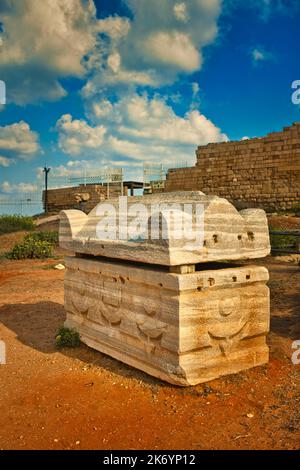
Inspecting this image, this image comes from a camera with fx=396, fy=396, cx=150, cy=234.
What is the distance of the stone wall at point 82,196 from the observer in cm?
2548

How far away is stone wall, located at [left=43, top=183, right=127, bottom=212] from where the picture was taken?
2548 centimetres

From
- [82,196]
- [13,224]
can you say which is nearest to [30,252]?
[13,224]

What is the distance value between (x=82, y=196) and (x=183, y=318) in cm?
2401

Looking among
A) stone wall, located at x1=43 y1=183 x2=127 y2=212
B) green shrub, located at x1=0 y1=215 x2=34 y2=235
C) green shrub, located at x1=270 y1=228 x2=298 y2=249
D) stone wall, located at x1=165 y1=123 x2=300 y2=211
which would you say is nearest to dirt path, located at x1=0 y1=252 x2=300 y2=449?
green shrub, located at x1=270 y1=228 x2=298 y2=249

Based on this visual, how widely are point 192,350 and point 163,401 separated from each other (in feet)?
1.39

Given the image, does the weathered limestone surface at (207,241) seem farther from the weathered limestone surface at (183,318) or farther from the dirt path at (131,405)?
the dirt path at (131,405)

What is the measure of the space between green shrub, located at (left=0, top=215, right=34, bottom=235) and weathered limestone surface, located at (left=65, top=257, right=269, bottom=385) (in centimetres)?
1486

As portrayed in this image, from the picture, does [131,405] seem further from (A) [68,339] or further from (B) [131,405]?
(A) [68,339]

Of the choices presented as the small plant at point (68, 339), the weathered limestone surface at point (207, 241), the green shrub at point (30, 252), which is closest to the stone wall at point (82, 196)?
the green shrub at point (30, 252)

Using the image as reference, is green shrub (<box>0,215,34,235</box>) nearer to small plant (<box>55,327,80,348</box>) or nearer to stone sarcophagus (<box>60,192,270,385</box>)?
small plant (<box>55,327,80,348</box>)

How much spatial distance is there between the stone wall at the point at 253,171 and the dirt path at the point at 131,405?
15364mm

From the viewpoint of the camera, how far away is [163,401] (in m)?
2.90

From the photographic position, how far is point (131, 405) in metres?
2.88
